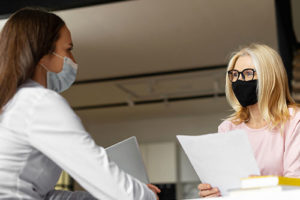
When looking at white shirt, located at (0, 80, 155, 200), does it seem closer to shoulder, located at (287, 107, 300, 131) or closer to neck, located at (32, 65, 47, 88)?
neck, located at (32, 65, 47, 88)

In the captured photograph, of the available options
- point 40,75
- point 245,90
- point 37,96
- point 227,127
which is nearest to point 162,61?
point 227,127

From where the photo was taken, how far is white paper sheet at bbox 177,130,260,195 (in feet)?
5.27

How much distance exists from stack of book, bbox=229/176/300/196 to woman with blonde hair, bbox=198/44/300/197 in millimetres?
640

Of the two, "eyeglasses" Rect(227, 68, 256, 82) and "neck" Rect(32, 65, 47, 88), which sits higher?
"neck" Rect(32, 65, 47, 88)

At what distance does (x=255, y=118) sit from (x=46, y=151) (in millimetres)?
1204

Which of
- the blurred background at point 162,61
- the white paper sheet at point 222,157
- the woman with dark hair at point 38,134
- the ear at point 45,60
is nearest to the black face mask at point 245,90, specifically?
the white paper sheet at point 222,157

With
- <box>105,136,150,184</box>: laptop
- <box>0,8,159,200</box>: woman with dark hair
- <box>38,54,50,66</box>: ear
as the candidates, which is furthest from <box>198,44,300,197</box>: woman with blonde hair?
<box>38,54,50,66</box>: ear

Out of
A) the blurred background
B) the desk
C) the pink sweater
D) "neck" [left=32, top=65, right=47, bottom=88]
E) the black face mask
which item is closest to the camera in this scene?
the desk

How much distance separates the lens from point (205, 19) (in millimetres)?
5145

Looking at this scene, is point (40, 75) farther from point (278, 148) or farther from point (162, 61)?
point (162, 61)

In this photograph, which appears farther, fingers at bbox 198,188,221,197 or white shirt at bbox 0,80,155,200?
fingers at bbox 198,188,221,197

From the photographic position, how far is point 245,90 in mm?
2186

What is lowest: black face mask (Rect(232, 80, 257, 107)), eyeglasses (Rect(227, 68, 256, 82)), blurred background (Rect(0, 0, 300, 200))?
blurred background (Rect(0, 0, 300, 200))

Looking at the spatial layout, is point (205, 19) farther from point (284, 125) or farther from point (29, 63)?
point (29, 63)
